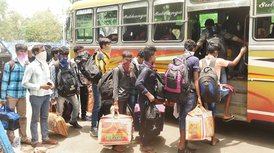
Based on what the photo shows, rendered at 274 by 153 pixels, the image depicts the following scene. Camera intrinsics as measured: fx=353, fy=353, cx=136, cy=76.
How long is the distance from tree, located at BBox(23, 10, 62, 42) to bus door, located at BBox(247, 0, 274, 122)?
63.7m

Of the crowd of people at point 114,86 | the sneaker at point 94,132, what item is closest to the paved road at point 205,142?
the sneaker at point 94,132

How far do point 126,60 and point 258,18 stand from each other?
2.42m

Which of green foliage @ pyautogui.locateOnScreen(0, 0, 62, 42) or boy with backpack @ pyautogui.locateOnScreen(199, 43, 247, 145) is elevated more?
green foliage @ pyautogui.locateOnScreen(0, 0, 62, 42)

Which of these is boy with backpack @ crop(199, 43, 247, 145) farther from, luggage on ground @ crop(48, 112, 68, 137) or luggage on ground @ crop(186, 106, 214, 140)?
luggage on ground @ crop(48, 112, 68, 137)

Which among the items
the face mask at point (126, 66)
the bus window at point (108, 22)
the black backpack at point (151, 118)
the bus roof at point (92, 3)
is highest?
the bus roof at point (92, 3)

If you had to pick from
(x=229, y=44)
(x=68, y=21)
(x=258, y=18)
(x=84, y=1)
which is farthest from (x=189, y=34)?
(x=68, y=21)

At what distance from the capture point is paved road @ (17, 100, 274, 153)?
6.05 meters

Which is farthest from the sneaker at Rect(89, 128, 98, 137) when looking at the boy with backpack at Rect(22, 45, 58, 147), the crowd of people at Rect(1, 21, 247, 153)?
the boy with backpack at Rect(22, 45, 58, 147)

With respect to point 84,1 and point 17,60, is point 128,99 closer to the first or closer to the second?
point 17,60

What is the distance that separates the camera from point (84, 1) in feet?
33.8

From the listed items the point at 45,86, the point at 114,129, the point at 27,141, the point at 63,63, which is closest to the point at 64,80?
the point at 63,63

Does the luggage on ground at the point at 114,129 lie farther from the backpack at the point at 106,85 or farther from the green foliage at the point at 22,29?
the green foliage at the point at 22,29

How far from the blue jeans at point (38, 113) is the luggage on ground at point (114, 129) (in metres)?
1.05

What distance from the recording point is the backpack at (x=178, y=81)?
5383 mm
